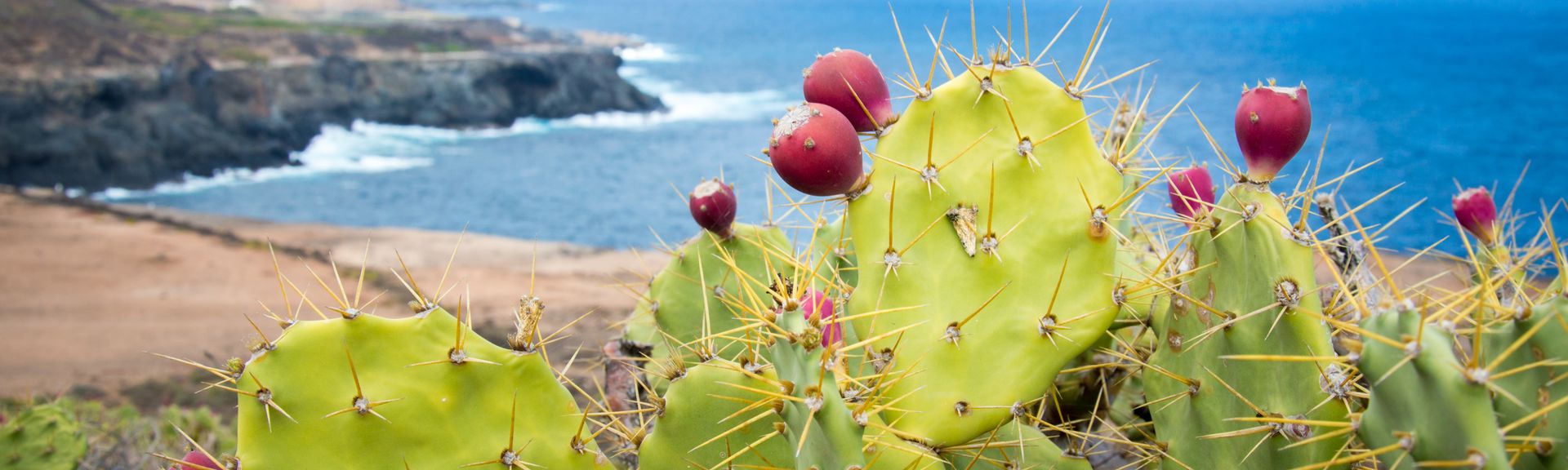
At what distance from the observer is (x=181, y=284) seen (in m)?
16.1

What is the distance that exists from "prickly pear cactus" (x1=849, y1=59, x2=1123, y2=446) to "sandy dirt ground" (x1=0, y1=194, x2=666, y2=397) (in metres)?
7.11

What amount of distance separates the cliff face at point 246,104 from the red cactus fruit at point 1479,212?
108 feet

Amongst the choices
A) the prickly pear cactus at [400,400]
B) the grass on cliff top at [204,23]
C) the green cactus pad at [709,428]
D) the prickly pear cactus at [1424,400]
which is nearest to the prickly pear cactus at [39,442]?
the prickly pear cactus at [400,400]

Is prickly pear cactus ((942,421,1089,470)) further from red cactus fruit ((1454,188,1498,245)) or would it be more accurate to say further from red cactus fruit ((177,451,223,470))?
red cactus fruit ((177,451,223,470))

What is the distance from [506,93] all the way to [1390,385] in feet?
137

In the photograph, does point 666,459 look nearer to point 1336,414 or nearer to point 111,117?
point 1336,414

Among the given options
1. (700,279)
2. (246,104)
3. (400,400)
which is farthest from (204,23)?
(400,400)

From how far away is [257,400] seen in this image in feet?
5.57

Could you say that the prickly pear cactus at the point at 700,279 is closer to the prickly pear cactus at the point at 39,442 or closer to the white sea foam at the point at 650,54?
the prickly pear cactus at the point at 39,442

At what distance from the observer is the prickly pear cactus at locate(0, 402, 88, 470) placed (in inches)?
140

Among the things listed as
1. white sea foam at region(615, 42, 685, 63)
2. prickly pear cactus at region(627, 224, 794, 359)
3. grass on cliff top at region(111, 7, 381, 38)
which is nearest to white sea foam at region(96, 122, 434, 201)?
grass on cliff top at region(111, 7, 381, 38)

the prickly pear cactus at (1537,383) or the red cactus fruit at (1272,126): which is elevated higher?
the red cactus fruit at (1272,126)

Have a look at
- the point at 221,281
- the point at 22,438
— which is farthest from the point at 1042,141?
the point at 221,281

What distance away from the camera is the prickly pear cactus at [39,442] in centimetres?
355
